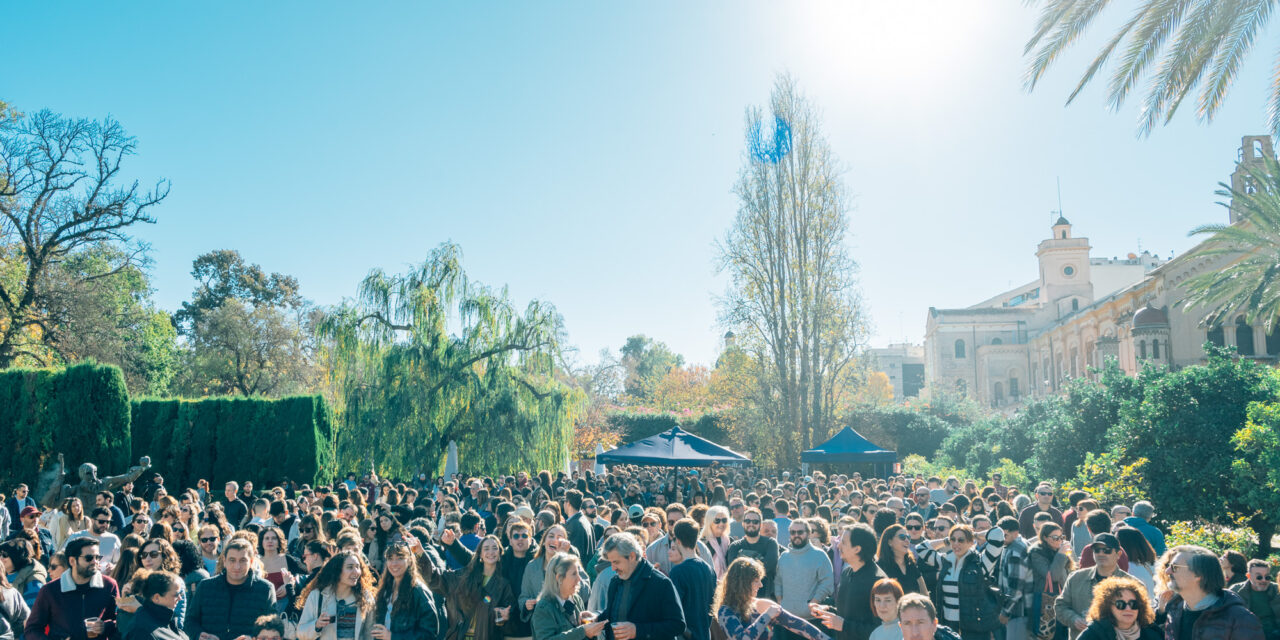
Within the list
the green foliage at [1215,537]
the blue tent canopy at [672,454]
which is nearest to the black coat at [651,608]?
the green foliage at [1215,537]

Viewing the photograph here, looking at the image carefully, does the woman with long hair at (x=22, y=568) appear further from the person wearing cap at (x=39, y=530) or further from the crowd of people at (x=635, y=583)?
the person wearing cap at (x=39, y=530)

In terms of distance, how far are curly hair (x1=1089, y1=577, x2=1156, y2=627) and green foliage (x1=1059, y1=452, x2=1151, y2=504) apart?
1234 cm

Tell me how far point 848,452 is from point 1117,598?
16.8m

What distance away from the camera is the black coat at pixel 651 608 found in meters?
5.48

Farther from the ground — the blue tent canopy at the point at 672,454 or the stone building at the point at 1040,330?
the stone building at the point at 1040,330

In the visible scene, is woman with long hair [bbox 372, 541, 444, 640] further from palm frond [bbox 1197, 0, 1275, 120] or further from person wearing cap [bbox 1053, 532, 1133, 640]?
palm frond [bbox 1197, 0, 1275, 120]

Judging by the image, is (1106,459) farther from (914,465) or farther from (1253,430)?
(914,465)

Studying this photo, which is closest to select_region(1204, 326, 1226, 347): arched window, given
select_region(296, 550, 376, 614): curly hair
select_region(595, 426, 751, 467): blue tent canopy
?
select_region(595, 426, 751, 467): blue tent canopy

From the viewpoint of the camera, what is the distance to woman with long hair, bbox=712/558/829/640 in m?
5.19

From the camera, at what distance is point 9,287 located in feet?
104

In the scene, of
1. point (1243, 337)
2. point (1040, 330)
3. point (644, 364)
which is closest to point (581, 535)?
point (1243, 337)

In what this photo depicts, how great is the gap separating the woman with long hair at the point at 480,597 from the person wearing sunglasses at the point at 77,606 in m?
2.41

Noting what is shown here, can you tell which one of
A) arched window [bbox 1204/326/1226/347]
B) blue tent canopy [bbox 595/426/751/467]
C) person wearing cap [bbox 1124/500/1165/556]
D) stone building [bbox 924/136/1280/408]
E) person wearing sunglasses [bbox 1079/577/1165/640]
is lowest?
person wearing sunglasses [bbox 1079/577/1165/640]

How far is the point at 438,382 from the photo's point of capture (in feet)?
82.7
